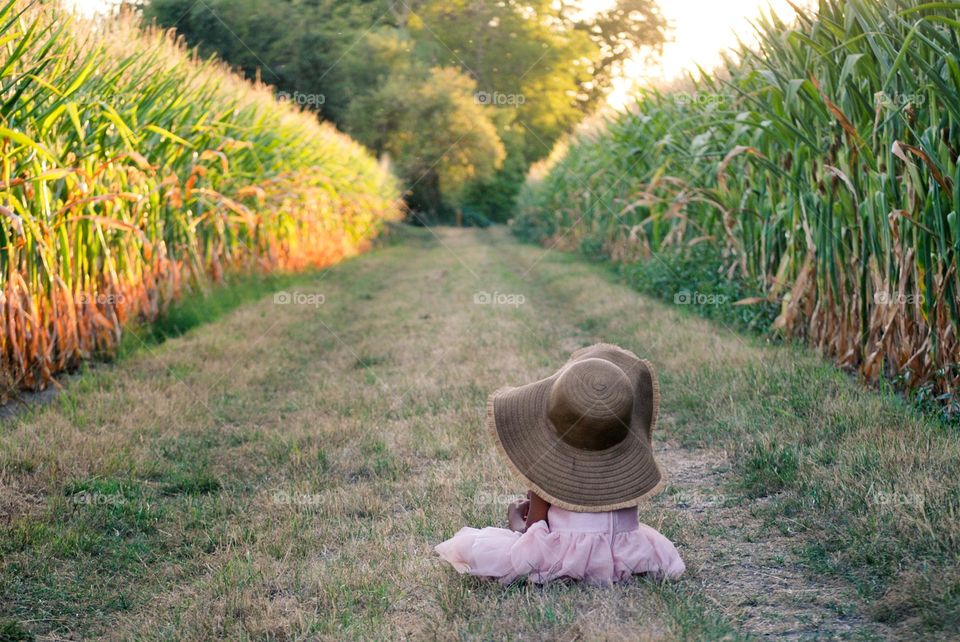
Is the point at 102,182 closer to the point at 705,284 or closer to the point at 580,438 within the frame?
the point at 580,438

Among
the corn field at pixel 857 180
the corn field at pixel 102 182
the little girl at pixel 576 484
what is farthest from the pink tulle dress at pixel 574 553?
the corn field at pixel 102 182

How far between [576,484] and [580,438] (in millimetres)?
149

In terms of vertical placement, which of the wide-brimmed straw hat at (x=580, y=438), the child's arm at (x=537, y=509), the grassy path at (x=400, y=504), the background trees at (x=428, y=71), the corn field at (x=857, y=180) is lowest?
the grassy path at (x=400, y=504)

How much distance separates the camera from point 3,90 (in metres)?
4.89

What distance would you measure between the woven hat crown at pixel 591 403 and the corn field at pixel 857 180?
2.21 m

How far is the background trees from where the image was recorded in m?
27.9

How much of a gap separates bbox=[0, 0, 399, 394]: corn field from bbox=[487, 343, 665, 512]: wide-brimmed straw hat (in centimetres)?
312

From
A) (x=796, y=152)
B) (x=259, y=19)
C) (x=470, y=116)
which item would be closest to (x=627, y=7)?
(x=470, y=116)

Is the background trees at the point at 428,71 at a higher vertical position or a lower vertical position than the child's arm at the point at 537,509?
higher

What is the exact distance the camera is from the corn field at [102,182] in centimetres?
521

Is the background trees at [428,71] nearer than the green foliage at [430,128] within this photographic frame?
Yes

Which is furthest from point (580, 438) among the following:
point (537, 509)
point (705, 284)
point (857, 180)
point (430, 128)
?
point (430, 128)

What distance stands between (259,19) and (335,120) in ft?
19.1

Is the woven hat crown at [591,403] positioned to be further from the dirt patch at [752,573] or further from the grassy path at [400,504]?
the dirt patch at [752,573]
